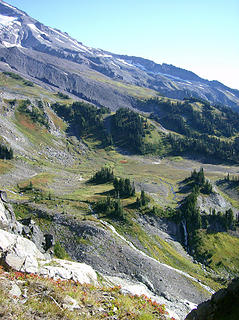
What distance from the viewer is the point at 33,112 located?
529 feet

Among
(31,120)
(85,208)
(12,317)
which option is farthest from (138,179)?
(12,317)

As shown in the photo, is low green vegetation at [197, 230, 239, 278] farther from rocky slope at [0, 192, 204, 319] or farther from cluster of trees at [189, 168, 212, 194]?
cluster of trees at [189, 168, 212, 194]

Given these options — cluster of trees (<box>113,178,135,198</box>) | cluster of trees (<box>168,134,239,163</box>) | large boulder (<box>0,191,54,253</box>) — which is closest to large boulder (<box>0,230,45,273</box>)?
large boulder (<box>0,191,54,253</box>)

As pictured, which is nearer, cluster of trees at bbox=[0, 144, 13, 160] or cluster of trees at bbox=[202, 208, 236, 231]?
cluster of trees at bbox=[202, 208, 236, 231]

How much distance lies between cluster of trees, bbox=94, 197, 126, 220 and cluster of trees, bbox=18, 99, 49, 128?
111 m

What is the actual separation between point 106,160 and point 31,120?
56057 mm

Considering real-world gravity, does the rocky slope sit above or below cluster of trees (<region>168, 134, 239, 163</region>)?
below

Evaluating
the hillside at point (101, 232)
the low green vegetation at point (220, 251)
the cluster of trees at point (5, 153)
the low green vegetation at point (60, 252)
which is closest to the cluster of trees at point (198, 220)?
the hillside at point (101, 232)

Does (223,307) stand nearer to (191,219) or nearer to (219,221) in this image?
(191,219)

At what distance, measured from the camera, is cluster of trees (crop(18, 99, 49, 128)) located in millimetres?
157750

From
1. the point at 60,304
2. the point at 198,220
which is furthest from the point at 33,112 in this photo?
the point at 60,304

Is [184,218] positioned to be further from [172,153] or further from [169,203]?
[172,153]

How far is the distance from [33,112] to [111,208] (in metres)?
122

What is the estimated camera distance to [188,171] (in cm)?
14562
